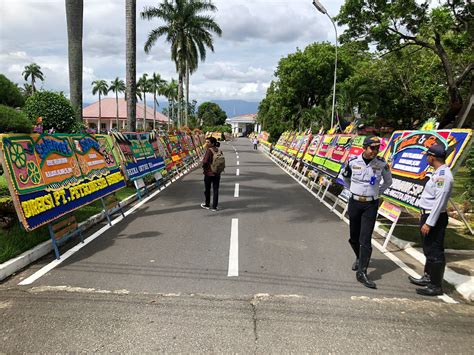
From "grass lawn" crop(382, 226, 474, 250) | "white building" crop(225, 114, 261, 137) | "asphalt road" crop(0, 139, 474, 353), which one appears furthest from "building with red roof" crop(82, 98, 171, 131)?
"asphalt road" crop(0, 139, 474, 353)

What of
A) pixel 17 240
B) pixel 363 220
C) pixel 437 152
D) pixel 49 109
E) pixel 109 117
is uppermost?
pixel 109 117

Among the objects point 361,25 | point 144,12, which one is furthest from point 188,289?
point 144,12

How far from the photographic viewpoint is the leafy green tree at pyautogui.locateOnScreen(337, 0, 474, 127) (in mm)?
13625

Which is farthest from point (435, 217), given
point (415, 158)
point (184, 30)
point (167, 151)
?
point (184, 30)

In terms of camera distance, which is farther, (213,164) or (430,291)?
(213,164)

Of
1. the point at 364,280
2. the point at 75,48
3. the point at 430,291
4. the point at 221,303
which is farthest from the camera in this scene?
the point at 75,48

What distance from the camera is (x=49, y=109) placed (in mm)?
9398

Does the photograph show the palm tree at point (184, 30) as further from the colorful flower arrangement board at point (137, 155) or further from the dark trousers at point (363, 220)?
the dark trousers at point (363, 220)

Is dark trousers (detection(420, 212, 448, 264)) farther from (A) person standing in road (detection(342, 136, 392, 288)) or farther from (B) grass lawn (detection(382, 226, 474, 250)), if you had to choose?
(B) grass lawn (detection(382, 226, 474, 250))

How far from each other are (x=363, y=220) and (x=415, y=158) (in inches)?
94.8

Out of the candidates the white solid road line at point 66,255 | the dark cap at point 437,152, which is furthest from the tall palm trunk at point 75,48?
the dark cap at point 437,152

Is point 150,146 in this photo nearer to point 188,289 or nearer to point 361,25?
point 188,289

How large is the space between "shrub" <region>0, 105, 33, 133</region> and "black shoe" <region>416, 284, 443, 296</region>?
20.0ft

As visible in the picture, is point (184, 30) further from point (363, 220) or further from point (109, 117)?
point (109, 117)
